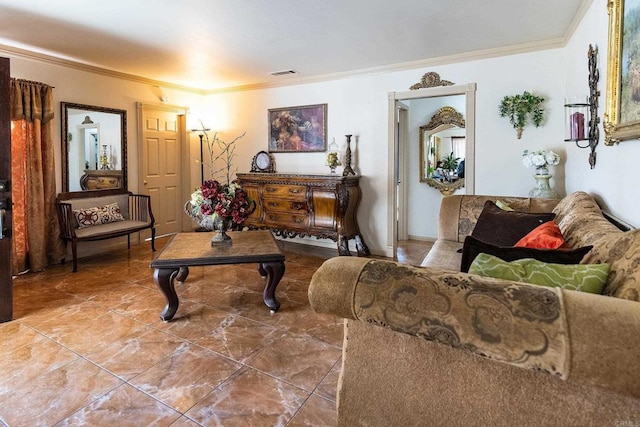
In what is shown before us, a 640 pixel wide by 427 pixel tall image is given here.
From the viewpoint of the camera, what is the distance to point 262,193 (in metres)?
5.14

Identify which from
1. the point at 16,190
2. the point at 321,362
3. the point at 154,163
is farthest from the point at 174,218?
the point at 321,362

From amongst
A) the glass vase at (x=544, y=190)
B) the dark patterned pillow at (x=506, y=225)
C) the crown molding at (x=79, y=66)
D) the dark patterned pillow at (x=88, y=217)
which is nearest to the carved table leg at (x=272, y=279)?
the dark patterned pillow at (x=506, y=225)

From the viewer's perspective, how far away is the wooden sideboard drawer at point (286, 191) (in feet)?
15.8

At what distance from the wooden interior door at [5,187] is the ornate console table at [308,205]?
281cm

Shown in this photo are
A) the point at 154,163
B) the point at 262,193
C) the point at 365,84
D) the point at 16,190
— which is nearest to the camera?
the point at 16,190

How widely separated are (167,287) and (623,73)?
3.13 m

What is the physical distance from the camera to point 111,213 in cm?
482

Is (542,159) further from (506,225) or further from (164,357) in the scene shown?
(164,357)

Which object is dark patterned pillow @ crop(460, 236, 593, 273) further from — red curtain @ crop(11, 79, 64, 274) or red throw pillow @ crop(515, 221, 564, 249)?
red curtain @ crop(11, 79, 64, 274)

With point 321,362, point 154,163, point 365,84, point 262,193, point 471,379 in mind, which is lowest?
point 321,362

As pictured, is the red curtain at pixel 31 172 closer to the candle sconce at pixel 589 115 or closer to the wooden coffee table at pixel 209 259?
the wooden coffee table at pixel 209 259

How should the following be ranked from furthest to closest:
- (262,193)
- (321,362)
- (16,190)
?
(262,193)
(16,190)
(321,362)

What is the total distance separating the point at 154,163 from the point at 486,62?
4699 mm

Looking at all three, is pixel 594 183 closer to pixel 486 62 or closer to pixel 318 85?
pixel 486 62
